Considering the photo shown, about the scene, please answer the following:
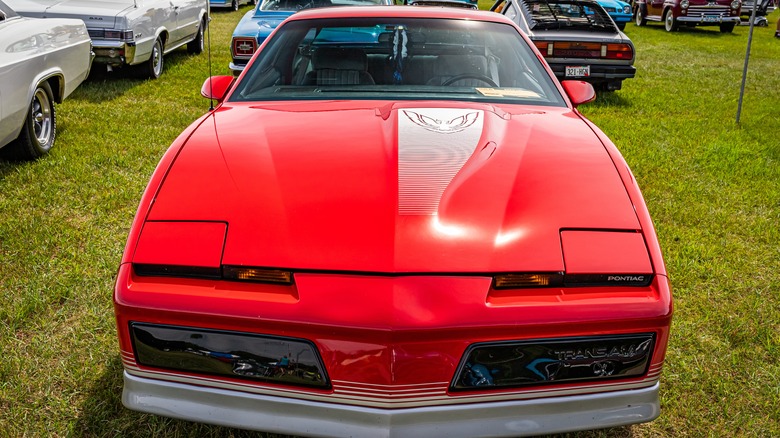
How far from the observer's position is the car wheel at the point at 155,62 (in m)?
8.55

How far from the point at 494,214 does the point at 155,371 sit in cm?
104

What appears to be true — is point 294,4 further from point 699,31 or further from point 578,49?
point 699,31

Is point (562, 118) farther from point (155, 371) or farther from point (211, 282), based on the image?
point (155, 371)

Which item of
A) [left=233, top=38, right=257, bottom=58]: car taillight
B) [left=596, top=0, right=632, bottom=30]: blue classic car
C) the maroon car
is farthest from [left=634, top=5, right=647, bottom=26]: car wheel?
[left=233, top=38, right=257, bottom=58]: car taillight

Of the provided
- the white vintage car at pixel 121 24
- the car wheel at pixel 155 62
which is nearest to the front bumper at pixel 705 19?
the white vintage car at pixel 121 24

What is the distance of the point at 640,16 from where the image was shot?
19.8 meters

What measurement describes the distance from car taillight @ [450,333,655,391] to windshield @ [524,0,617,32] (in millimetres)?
7243

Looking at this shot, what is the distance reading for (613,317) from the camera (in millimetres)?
1882

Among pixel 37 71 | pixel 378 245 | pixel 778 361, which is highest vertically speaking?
pixel 378 245

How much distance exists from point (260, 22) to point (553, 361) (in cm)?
694

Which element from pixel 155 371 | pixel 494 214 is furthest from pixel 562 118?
pixel 155 371

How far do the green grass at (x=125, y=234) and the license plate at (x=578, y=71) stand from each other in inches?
17.3

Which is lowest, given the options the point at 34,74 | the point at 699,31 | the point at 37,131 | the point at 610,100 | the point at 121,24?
the point at 699,31

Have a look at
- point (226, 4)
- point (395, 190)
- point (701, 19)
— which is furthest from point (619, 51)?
point (226, 4)
